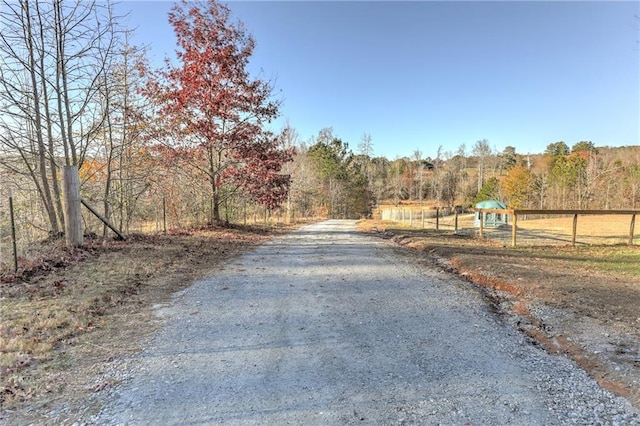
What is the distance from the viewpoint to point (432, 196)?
63.0m

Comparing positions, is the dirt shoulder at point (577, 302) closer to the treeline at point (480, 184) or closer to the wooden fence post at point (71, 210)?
the wooden fence post at point (71, 210)

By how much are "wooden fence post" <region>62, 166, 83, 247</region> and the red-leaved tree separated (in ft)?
18.9

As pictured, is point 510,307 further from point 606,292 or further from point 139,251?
point 139,251

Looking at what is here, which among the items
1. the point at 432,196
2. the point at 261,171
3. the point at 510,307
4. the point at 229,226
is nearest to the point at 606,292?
the point at 510,307

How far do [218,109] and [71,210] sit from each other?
7.27 meters

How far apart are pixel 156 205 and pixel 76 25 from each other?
660 centimetres

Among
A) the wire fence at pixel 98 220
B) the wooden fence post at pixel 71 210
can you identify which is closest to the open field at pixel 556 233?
the wire fence at pixel 98 220

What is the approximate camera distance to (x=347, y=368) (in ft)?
9.78

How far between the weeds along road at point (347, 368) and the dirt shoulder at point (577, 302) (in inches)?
9.2

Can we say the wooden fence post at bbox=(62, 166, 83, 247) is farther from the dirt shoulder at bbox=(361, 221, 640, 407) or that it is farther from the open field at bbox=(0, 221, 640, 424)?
the dirt shoulder at bbox=(361, 221, 640, 407)

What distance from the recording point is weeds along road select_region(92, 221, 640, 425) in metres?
2.38

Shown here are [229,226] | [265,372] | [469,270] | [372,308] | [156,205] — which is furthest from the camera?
[229,226]

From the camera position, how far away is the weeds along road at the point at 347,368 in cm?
238

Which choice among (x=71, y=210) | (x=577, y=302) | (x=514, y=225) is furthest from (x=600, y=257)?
(x=71, y=210)
